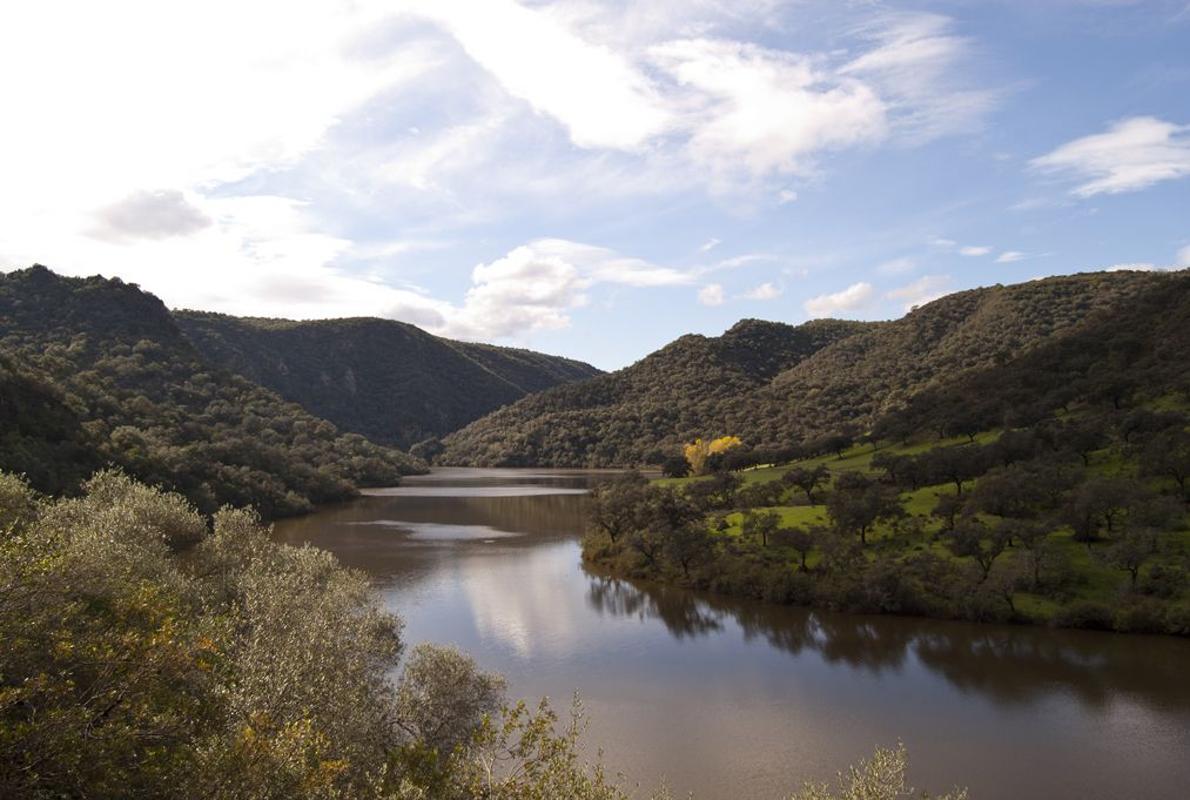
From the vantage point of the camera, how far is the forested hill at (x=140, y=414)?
69562 millimetres

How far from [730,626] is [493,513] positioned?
6478 centimetres

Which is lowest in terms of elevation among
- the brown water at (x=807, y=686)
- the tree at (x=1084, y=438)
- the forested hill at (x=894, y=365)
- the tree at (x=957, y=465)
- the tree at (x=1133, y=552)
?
the brown water at (x=807, y=686)

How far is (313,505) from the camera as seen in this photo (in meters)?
113

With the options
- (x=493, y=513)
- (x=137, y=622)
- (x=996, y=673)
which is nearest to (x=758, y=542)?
(x=996, y=673)

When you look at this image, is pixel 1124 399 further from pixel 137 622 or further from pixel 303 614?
pixel 137 622

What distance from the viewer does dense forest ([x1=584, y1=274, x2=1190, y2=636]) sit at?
150ft

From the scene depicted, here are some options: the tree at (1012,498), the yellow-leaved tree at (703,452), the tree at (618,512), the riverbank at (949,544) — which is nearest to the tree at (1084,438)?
the riverbank at (949,544)

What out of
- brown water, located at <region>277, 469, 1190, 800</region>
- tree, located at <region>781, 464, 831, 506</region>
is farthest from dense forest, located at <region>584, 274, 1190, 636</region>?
brown water, located at <region>277, 469, 1190, 800</region>

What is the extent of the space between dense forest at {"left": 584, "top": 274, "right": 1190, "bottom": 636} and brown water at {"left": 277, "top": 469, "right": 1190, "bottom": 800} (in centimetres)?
238

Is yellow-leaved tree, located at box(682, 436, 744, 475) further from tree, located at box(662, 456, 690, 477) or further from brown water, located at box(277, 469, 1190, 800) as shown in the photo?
brown water, located at box(277, 469, 1190, 800)

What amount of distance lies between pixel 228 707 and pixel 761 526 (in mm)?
48885

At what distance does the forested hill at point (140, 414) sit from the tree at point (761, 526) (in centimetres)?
5882

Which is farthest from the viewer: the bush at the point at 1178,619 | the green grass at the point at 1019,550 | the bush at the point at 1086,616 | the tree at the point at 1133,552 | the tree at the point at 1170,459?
the tree at the point at 1170,459

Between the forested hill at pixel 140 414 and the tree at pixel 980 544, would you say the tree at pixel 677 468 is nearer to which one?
the forested hill at pixel 140 414
